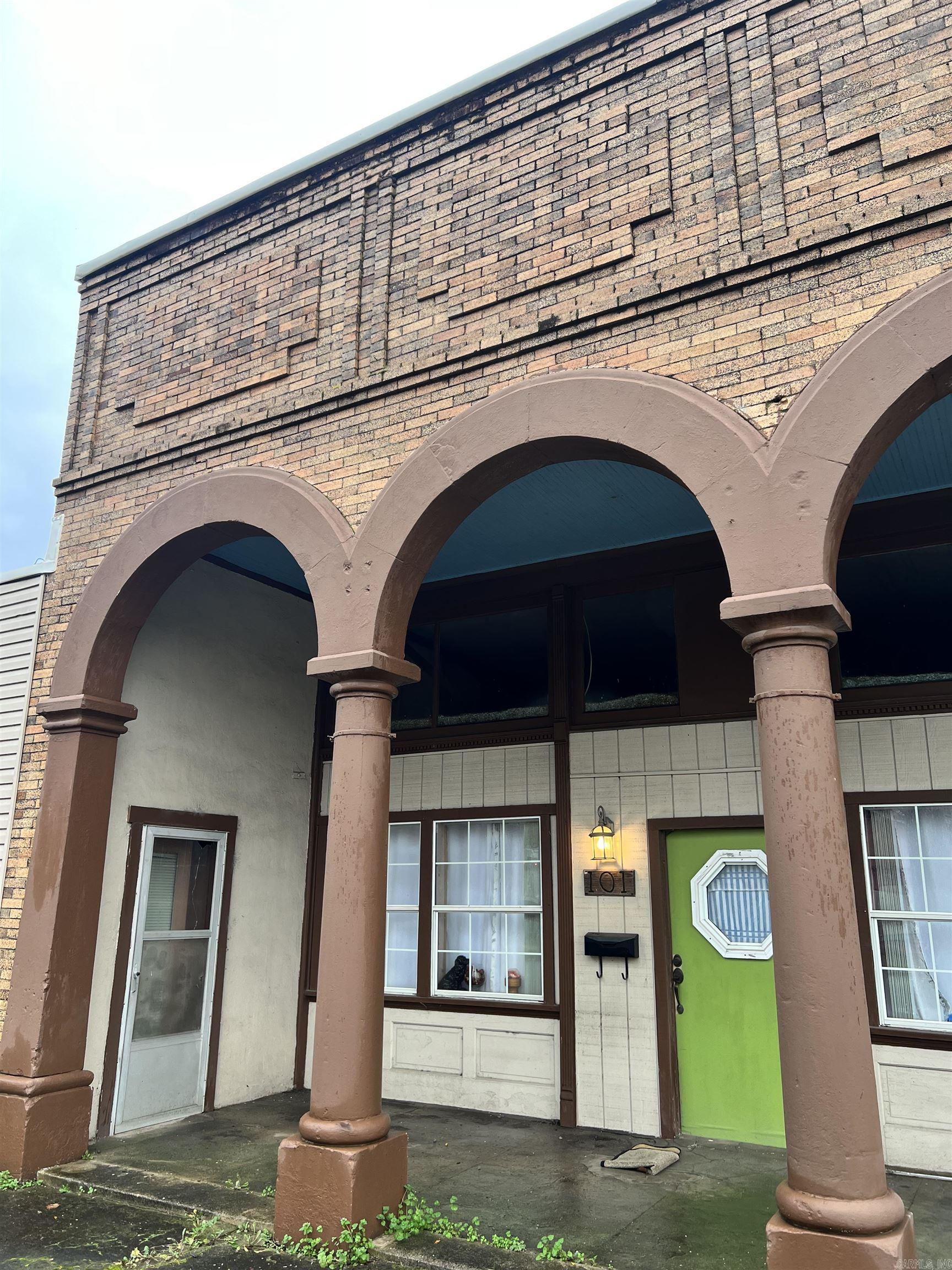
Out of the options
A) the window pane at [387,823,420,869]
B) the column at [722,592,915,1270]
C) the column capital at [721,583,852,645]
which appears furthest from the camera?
the window pane at [387,823,420,869]

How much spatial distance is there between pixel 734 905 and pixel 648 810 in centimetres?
90

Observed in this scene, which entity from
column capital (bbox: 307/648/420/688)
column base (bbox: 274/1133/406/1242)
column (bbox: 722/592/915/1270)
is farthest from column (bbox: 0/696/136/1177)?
column (bbox: 722/592/915/1270)

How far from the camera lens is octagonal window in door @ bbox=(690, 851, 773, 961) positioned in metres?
6.40

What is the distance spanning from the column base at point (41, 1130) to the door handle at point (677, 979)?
411cm

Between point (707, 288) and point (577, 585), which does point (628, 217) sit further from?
point (577, 585)

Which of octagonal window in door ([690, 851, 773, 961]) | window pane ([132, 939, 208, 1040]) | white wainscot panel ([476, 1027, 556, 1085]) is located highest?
octagonal window in door ([690, 851, 773, 961])

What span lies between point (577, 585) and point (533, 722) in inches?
47.5

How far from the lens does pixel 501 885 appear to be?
24.6 ft

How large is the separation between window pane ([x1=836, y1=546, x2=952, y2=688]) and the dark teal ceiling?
49 cm

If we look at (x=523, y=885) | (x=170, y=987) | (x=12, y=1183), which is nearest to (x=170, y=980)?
(x=170, y=987)

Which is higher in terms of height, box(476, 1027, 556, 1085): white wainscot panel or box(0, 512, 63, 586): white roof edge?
box(0, 512, 63, 586): white roof edge

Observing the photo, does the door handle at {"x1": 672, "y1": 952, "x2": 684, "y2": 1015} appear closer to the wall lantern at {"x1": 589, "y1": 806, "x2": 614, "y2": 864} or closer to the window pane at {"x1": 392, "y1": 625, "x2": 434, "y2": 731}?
the wall lantern at {"x1": 589, "y1": 806, "x2": 614, "y2": 864}

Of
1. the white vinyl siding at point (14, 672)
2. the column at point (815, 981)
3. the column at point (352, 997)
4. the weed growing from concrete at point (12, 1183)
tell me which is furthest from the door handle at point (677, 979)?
the white vinyl siding at point (14, 672)

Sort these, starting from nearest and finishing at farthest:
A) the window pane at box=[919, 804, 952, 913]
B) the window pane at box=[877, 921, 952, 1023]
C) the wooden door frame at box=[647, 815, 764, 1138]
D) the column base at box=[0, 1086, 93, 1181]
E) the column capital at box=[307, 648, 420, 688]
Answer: the column capital at box=[307, 648, 420, 688], the column base at box=[0, 1086, 93, 1181], the window pane at box=[877, 921, 952, 1023], the window pane at box=[919, 804, 952, 913], the wooden door frame at box=[647, 815, 764, 1138]
